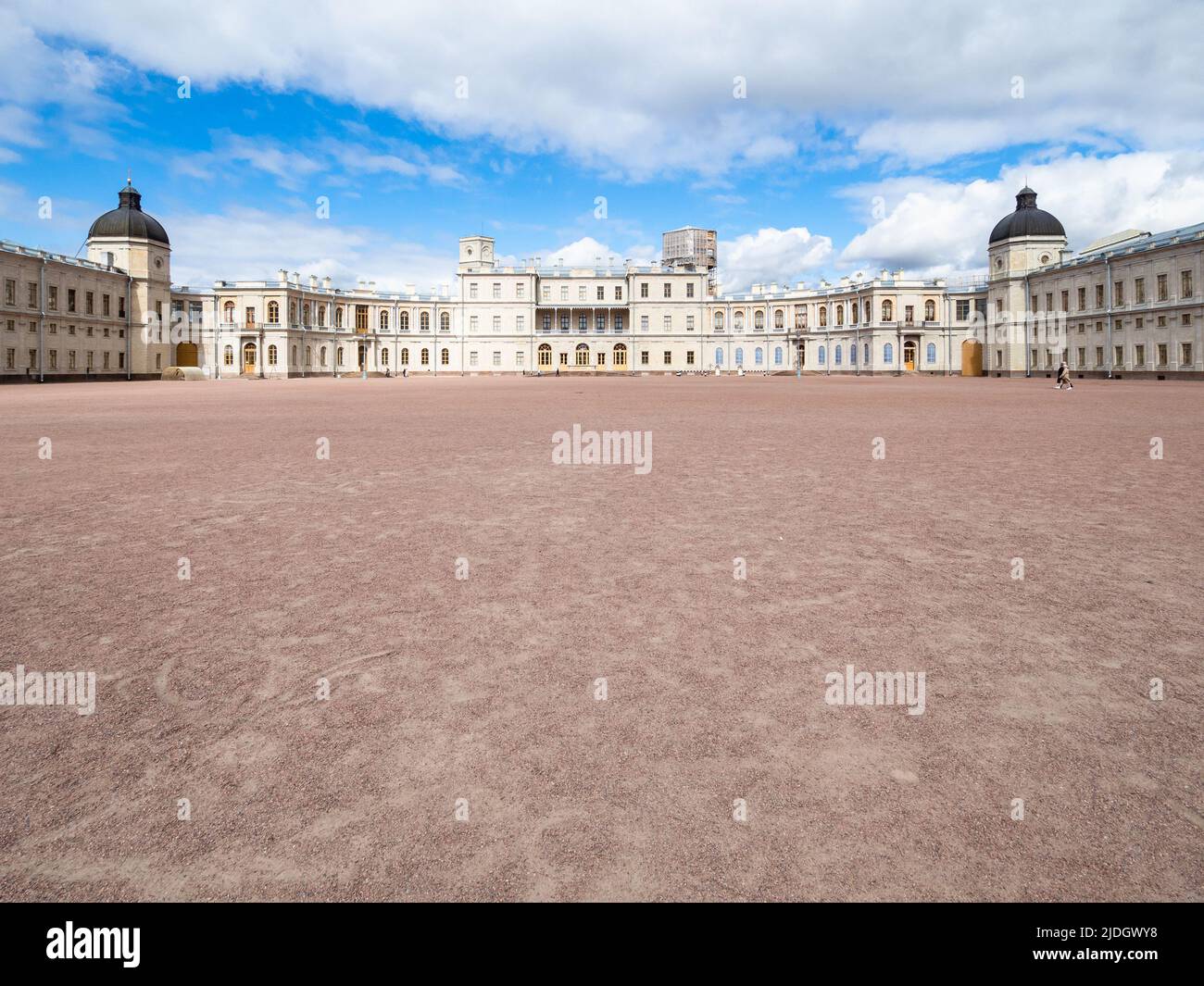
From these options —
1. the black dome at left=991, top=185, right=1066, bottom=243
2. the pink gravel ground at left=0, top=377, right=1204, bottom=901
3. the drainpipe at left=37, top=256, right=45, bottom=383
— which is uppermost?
the black dome at left=991, top=185, right=1066, bottom=243

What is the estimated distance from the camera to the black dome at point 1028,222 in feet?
227

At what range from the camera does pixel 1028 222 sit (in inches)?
2739

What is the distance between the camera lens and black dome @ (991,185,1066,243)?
227 feet

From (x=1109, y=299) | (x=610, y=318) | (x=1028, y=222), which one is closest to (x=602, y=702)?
(x=1109, y=299)

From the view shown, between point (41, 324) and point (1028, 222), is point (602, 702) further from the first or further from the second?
point (1028, 222)

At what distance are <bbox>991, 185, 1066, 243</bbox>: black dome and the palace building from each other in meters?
0.17

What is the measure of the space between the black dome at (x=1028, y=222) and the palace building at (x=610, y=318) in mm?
174

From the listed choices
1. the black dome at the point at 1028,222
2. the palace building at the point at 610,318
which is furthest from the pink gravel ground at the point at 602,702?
the black dome at the point at 1028,222

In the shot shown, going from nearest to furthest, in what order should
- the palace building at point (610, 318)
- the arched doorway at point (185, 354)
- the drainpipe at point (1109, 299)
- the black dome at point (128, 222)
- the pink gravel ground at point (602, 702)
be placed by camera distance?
the pink gravel ground at point (602, 702), the palace building at point (610, 318), the drainpipe at point (1109, 299), the black dome at point (128, 222), the arched doorway at point (185, 354)

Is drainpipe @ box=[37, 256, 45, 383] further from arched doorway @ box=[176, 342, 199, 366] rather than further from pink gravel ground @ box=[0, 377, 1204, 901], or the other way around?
pink gravel ground @ box=[0, 377, 1204, 901]

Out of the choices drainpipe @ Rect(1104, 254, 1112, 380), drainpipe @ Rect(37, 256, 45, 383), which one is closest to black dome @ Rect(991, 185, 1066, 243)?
drainpipe @ Rect(1104, 254, 1112, 380)

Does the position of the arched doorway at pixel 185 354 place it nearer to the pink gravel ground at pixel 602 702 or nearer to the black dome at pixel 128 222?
the black dome at pixel 128 222

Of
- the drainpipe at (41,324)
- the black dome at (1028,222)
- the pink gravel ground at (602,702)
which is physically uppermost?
the black dome at (1028,222)
